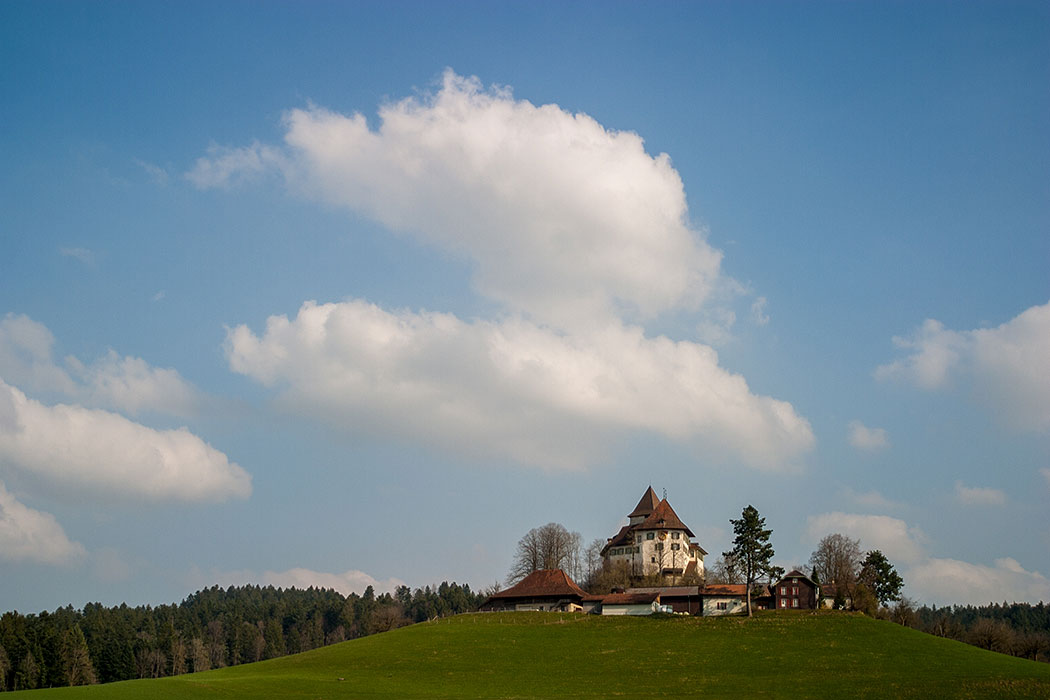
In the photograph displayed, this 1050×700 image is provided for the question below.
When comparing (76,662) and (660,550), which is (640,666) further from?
(76,662)

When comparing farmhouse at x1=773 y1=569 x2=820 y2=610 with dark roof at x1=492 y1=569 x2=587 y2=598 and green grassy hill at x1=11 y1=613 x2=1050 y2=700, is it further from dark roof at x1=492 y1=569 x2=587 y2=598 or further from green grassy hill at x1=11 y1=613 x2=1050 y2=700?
dark roof at x1=492 y1=569 x2=587 y2=598

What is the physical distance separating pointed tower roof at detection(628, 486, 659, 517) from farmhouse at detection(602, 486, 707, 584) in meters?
1.91

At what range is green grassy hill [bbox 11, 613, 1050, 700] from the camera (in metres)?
54.4

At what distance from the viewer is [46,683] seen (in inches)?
4365

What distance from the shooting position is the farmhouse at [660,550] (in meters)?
122

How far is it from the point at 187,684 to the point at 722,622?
48454 millimetres

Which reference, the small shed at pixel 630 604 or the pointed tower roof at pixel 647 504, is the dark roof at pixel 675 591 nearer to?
the small shed at pixel 630 604

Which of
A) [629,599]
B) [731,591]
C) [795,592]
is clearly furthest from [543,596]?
[795,592]

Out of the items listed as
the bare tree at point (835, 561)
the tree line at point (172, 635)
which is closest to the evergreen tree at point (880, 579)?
the bare tree at point (835, 561)

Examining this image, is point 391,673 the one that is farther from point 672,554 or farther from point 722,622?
point 672,554

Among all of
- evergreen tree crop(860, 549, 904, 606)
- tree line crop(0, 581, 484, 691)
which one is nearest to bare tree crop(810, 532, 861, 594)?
evergreen tree crop(860, 549, 904, 606)

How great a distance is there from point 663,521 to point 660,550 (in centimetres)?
422

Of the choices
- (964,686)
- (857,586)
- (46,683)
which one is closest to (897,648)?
(964,686)

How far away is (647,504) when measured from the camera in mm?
134250
